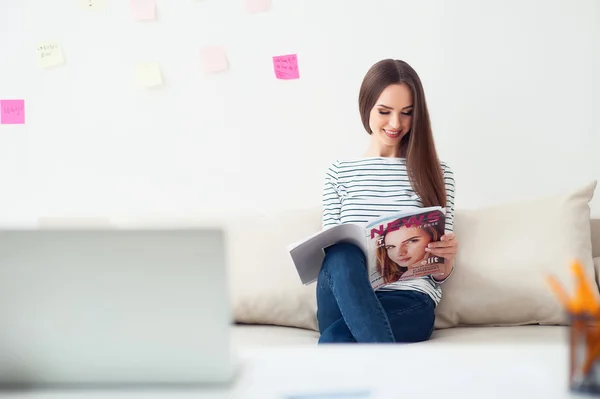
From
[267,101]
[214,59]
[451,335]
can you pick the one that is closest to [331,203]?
[451,335]

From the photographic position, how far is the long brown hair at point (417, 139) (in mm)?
1791

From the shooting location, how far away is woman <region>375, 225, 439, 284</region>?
154 cm

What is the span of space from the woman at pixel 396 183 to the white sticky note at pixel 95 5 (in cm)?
98

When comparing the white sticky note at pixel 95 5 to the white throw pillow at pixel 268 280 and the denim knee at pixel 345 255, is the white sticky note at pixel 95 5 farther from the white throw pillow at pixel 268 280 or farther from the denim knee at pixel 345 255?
the denim knee at pixel 345 255

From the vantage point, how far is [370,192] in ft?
6.01

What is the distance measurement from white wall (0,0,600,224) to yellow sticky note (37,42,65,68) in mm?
21

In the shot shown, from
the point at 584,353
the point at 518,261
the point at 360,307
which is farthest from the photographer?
the point at 518,261

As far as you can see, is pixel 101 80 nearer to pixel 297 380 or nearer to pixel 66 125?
pixel 66 125

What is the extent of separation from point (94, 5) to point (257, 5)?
0.55m

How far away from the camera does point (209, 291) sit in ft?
2.16

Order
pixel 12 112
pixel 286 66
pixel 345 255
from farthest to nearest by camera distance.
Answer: pixel 12 112, pixel 286 66, pixel 345 255

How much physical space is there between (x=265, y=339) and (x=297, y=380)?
1.02 metres

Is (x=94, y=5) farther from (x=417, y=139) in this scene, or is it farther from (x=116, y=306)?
(x=116, y=306)

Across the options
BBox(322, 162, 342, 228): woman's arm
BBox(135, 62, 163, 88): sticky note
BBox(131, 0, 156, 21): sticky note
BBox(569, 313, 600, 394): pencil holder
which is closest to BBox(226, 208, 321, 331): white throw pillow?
BBox(322, 162, 342, 228): woman's arm
